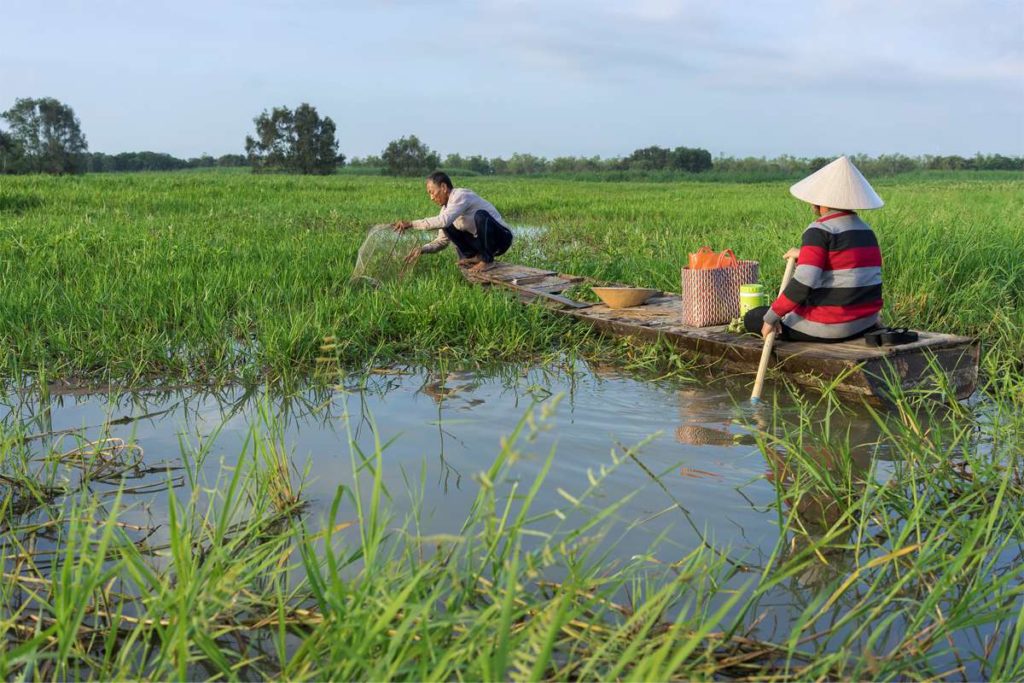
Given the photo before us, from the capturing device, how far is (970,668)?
7.07ft

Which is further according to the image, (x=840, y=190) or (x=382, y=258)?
(x=382, y=258)

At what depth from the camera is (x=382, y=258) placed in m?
7.82

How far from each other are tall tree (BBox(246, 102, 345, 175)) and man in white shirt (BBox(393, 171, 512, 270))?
59003 mm

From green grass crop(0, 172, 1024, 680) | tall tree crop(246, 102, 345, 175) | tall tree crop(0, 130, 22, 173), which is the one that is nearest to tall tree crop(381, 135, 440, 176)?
tall tree crop(246, 102, 345, 175)

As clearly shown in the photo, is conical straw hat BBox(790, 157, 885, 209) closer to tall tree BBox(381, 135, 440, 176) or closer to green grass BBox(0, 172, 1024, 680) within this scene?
green grass BBox(0, 172, 1024, 680)

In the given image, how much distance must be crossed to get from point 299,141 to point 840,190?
6537cm

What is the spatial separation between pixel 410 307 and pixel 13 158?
68.7m

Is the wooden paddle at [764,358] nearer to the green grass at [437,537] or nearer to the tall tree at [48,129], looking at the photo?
the green grass at [437,537]

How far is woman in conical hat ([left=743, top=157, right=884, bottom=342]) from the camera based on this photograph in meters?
4.69

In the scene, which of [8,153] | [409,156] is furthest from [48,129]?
[409,156]

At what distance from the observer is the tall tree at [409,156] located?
65312 millimetres

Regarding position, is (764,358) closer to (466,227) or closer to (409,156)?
(466,227)

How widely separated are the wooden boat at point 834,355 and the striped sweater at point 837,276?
0.16 meters

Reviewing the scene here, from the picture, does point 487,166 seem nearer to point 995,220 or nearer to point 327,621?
point 995,220
